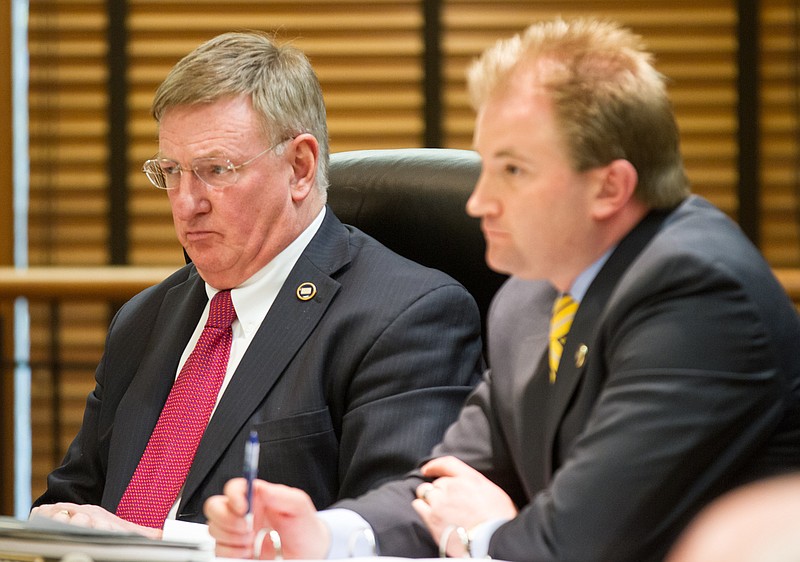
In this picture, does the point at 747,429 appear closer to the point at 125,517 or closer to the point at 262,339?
the point at 262,339

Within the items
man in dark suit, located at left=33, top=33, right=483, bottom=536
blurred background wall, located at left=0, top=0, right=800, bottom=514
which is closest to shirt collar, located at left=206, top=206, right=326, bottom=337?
man in dark suit, located at left=33, top=33, right=483, bottom=536

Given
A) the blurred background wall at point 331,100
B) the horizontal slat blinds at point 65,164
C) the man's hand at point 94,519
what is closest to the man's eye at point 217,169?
the man's hand at point 94,519

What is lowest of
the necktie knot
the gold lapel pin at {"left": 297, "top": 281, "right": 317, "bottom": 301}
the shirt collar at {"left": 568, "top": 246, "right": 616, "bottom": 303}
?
the necktie knot

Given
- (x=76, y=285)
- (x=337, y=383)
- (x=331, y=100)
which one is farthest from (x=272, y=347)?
(x=331, y=100)

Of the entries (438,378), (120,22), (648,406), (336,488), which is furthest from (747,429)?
(120,22)

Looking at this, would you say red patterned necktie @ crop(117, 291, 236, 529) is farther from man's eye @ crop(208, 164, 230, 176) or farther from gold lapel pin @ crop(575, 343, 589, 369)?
gold lapel pin @ crop(575, 343, 589, 369)

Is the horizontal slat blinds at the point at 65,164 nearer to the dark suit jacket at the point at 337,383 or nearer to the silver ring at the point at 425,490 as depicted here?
the dark suit jacket at the point at 337,383

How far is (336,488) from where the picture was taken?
6.07 ft

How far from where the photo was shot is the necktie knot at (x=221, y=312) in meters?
2.01

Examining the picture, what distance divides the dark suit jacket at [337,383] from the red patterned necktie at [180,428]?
44 millimetres

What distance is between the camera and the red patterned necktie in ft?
6.12

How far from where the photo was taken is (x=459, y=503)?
1392 millimetres

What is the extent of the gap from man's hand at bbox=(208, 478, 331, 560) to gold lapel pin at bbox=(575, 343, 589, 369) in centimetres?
37

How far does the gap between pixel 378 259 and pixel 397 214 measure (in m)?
0.19
